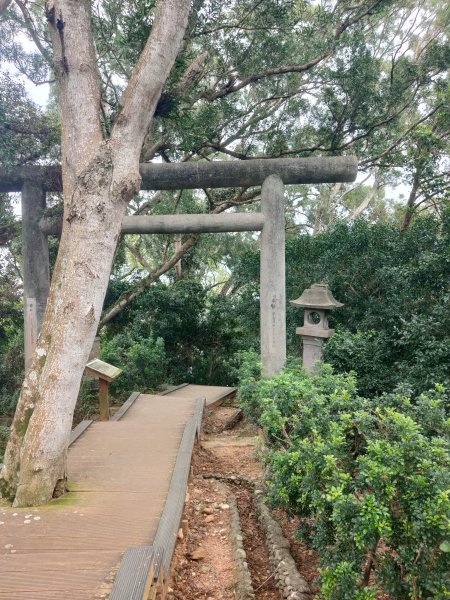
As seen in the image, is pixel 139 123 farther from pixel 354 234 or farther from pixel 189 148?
pixel 354 234

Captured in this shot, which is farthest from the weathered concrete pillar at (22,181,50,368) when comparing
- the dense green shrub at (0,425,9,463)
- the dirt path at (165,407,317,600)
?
the dirt path at (165,407,317,600)

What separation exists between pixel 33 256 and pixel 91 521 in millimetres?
5138

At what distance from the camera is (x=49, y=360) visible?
338 cm

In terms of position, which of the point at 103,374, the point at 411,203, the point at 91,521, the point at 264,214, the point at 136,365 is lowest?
the point at 91,521

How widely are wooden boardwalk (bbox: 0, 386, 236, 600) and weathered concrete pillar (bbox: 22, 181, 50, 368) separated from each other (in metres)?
2.82

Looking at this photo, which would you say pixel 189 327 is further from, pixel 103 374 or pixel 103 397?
pixel 103 374

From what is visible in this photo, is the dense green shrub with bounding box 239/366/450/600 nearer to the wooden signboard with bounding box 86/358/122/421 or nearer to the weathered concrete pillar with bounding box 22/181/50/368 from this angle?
the wooden signboard with bounding box 86/358/122/421

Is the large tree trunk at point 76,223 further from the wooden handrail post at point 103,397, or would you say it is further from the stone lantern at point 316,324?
the stone lantern at point 316,324

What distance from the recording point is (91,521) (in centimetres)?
299

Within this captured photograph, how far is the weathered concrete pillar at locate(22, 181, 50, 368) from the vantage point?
23.0ft

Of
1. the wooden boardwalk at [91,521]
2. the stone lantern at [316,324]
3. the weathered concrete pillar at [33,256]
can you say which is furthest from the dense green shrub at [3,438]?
the stone lantern at [316,324]

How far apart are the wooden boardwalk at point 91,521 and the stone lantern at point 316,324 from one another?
2.23 meters

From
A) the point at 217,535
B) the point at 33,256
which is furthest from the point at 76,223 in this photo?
the point at 33,256

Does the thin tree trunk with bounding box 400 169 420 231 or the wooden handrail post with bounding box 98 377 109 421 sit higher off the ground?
the thin tree trunk with bounding box 400 169 420 231
